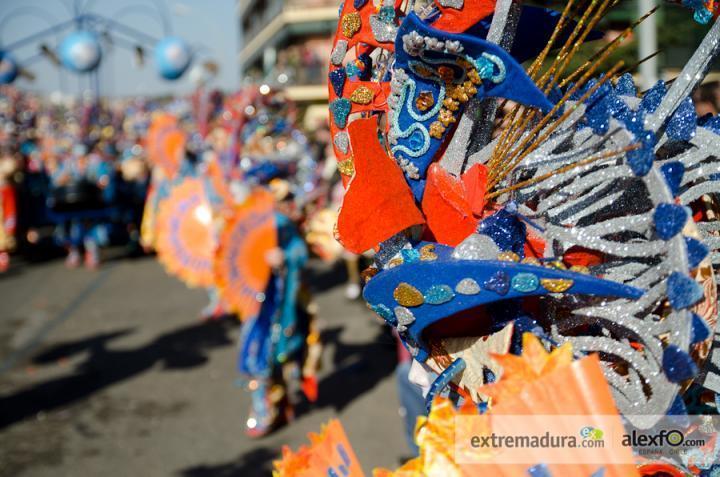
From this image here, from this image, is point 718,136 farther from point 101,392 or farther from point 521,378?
point 101,392

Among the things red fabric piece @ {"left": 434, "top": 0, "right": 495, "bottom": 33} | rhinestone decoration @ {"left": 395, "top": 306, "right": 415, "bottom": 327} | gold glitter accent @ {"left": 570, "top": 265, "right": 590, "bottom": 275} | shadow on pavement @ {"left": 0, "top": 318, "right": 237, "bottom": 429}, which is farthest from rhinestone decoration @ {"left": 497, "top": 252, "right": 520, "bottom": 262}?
shadow on pavement @ {"left": 0, "top": 318, "right": 237, "bottom": 429}

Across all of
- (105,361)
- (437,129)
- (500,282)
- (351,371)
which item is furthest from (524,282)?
(105,361)

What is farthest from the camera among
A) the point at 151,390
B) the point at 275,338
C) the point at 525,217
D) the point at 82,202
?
the point at 82,202

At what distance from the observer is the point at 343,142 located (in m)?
1.36

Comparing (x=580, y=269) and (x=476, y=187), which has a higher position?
(x=476, y=187)

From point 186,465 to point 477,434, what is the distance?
10.7 ft

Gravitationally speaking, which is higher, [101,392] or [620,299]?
[620,299]

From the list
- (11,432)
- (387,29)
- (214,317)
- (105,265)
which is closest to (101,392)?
(11,432)

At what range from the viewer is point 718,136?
1.28 m

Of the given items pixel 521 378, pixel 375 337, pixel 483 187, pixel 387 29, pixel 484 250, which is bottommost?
pixel 375 337

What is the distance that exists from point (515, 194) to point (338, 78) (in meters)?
0.46

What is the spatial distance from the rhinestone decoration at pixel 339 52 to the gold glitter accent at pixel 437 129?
0.84 ft

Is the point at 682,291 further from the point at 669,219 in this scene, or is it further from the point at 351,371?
the point at 351,371

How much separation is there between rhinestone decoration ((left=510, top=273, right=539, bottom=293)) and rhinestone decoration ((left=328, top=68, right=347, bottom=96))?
568 mm
